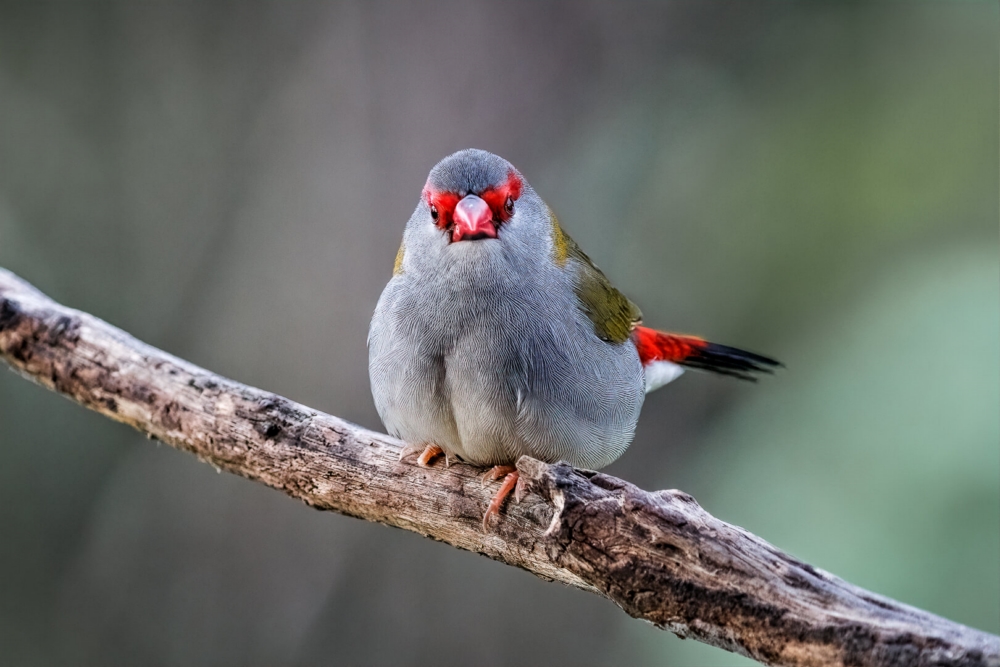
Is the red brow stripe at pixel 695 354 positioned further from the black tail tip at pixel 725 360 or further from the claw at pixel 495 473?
the claw at pixel 495 473

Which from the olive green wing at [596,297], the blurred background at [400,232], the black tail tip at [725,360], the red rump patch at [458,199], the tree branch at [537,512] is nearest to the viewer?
the tree branch at [537,512]

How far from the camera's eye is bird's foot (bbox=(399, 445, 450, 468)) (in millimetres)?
2244

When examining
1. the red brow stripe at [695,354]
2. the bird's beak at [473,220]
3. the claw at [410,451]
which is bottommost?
the claw at [410,451]

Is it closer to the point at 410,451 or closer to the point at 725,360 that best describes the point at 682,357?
the point at 725,360

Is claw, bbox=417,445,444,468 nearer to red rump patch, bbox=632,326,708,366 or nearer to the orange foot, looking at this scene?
the orange foot

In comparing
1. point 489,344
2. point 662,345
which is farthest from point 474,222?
point 662,345

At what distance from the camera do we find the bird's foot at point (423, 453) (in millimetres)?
2244

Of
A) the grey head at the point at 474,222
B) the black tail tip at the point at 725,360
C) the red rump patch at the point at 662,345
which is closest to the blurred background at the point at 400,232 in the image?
the black tail tip at the point at 725,360

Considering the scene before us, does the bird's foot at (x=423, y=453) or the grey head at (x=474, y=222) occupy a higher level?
the grey head at (x=474, y=222)

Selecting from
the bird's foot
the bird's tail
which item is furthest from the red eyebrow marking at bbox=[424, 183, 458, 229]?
the bird's tail

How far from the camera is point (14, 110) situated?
392cm

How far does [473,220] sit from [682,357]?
43.9 inches

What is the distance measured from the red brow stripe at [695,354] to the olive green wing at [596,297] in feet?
0.47

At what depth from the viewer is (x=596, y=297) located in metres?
2.44
